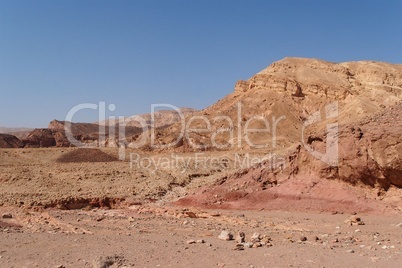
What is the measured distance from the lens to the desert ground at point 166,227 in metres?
7.29

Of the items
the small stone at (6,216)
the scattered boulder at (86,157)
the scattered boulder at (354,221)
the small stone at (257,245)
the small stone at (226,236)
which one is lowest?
the small stone at (6,216)

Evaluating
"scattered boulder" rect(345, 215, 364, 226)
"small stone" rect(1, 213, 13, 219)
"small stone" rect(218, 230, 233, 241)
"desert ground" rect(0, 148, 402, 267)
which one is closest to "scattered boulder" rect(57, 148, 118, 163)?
"desert ground" rect(0, 148, 402, 267)

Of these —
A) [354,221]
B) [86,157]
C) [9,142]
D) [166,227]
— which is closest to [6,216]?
[166,227]

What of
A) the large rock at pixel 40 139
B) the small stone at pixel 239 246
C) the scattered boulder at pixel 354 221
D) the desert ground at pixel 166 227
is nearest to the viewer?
the desert ground at pixel 166 227

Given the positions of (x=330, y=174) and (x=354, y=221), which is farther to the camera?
(x=330, y=174)

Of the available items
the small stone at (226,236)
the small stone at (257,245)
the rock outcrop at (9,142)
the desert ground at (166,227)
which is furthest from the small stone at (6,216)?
the rock outcrop at (9,142)

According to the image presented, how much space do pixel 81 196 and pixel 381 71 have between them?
137ft

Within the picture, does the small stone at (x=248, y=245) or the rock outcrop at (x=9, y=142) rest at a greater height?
the rock outcrop at (x=9, y=142)

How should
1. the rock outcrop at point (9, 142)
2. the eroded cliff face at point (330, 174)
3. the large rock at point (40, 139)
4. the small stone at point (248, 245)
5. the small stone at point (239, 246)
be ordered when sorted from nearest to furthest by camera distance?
1. the small stone at point (239, 246)
2. the small stone at point (248, 245)
3. the eroded cliff face at point (330, 174)
4. the rock outcrop at point (9, 142)
5. the large rock at point (40, 139)

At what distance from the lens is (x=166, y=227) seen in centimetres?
1103

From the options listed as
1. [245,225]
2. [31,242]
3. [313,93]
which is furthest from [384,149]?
[313,93]

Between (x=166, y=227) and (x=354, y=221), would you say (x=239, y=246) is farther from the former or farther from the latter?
(x=354, y=221)

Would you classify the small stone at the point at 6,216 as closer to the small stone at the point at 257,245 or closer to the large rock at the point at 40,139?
the small stone at the point at 257,245

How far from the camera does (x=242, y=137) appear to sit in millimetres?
39250
